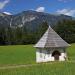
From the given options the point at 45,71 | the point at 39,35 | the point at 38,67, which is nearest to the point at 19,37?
the point at 39,35

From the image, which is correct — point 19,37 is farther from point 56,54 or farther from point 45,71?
point 45,71

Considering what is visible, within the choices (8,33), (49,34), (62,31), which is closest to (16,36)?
(8,33)

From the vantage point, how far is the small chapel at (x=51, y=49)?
49.8m

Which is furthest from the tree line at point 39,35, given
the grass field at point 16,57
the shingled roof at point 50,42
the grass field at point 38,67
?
the shingled roof at point 50,42

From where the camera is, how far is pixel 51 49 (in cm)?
4984

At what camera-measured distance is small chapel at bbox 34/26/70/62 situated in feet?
164

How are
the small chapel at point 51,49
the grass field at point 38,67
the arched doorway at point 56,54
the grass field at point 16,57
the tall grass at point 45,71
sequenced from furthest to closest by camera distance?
1. the grass field at point 16,57
2. the arched doorway at point 56,54
3. the small chapel at point 51,49
4. the grass field at point 38,67
5. the tall grass at point 45,71

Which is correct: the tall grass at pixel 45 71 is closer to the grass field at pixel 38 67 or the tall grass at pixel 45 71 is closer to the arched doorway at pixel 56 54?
the grass field at pixel 38 67

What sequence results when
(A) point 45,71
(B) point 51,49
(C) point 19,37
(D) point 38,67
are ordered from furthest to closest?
(C) point 19,37
(B) point 51,49
(D) point 38,67
(A) point 45,71

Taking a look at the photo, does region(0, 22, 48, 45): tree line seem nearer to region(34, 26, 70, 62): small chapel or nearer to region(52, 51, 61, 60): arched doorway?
region(34, 26, 70, 62): small chapel

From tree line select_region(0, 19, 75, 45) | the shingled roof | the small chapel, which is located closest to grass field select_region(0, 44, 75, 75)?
the small chapel

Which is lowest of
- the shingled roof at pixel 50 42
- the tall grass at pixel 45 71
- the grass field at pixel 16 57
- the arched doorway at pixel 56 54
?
the grass field at pixel 16 57

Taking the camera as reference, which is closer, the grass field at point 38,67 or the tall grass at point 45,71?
the tall grass at point 45,71

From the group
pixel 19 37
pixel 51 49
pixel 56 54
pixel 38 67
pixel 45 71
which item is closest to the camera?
pixel 45 71
